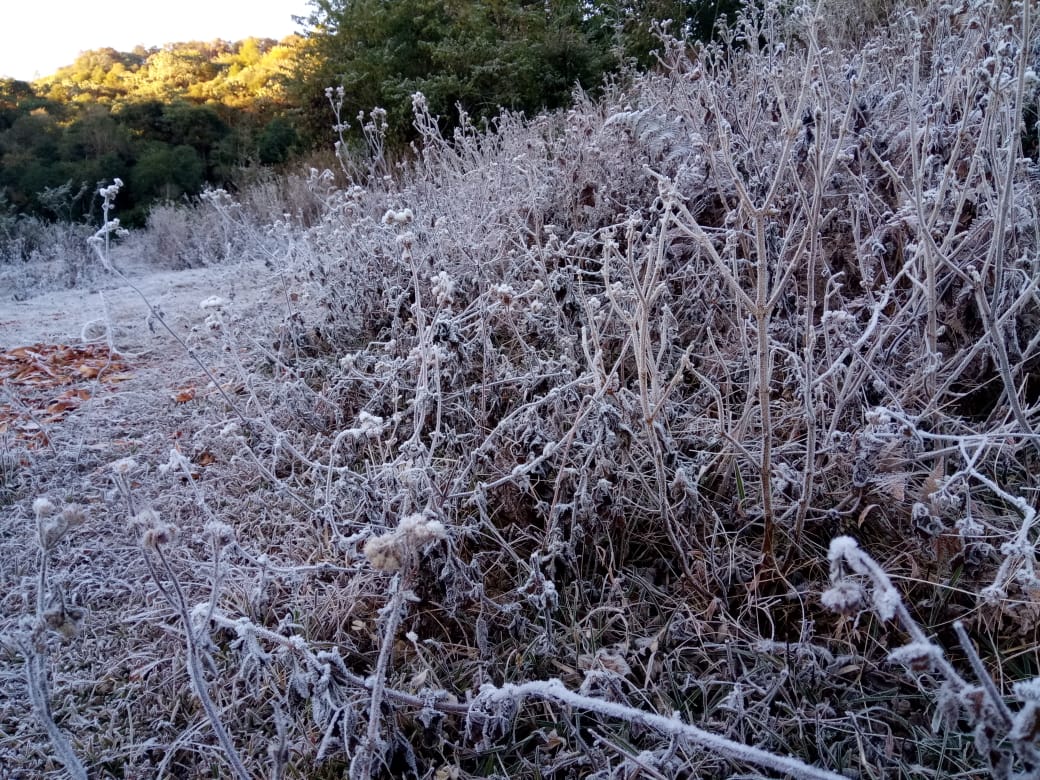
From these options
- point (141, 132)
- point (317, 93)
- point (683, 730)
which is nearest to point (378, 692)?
point (683, 730)

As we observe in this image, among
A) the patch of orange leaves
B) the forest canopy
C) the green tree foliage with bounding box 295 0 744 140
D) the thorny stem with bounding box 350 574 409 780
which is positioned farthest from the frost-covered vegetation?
the green tree foliage with bounding box 295 0 744 140

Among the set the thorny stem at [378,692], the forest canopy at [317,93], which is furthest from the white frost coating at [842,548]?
the forest canopy at [317,93]

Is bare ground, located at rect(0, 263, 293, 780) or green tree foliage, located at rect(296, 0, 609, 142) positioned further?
green tree foliage, located at rect(296, 0, 609, 142)

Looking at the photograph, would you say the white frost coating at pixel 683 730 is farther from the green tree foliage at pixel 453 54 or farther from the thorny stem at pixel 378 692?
the green tree foliage at pixel 453 54

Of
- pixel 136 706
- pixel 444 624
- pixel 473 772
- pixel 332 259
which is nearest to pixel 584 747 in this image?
pixel 473 772

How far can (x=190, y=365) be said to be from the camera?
3605 mm

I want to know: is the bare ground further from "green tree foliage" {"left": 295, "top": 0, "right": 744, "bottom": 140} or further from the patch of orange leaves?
"green tree foliage" {"left": 295, "top": 0, "right": 744, "bottom": 140}

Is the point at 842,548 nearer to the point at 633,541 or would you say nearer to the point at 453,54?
the point at 633,541

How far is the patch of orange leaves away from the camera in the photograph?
9.86 feet

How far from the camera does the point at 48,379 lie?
3578 mm

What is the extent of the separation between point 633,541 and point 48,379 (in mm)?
3427

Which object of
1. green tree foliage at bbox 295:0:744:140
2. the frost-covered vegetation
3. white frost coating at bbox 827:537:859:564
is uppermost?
green tree foliage at bbox 295:0:744:140

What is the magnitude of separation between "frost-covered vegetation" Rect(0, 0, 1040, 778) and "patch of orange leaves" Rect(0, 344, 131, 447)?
18.6 inches

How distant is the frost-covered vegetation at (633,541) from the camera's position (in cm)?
118
